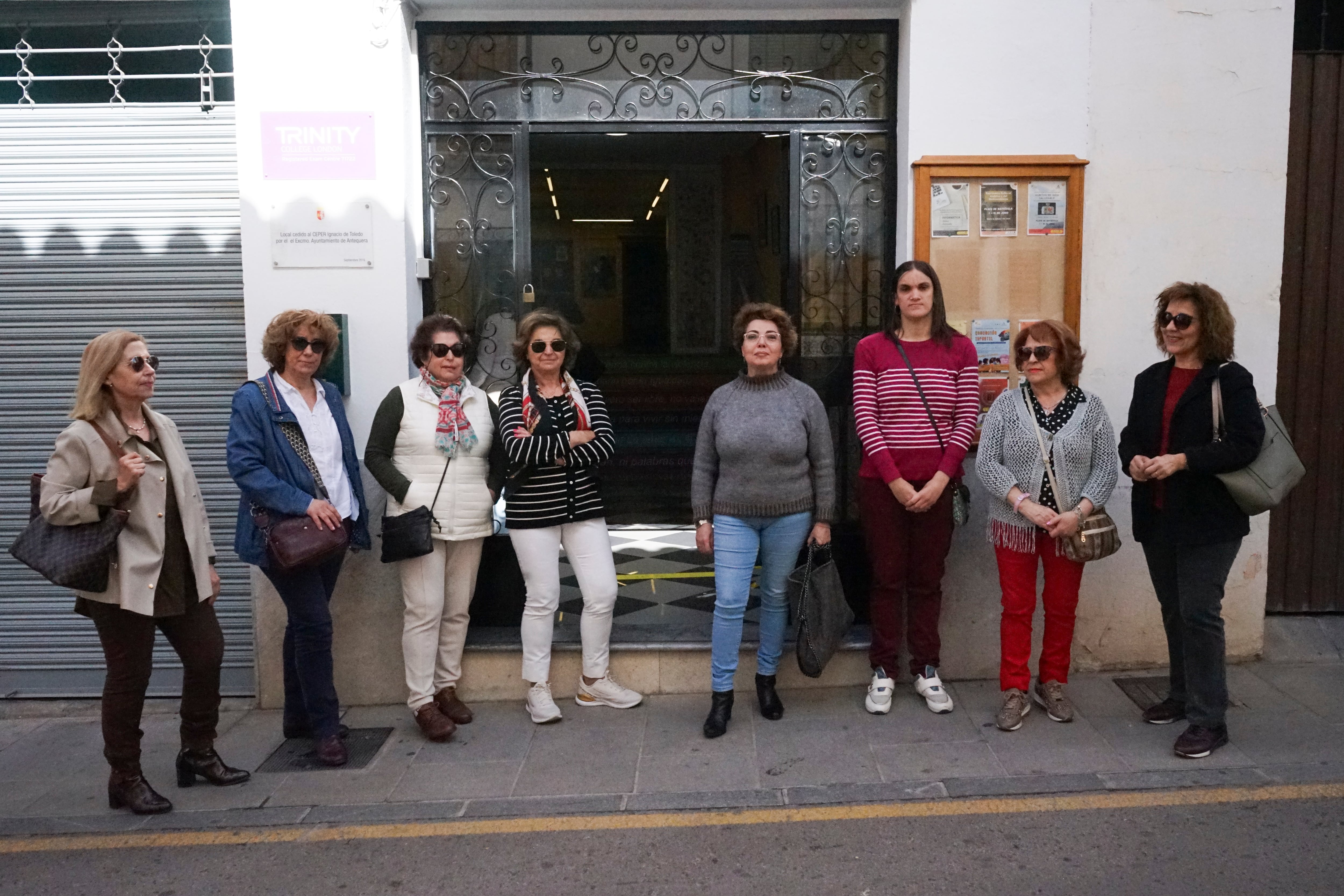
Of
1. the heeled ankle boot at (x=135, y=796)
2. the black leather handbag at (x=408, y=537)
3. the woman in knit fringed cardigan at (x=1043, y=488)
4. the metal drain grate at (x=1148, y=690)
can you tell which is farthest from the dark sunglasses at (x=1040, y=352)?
the heeled ankle boot at (x=135, y=796)

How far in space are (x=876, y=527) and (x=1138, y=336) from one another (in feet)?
5.58

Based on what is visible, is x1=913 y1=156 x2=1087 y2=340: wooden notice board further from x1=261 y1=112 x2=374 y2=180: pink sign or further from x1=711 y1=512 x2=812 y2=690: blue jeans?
x1=261 y1=112 x2=374 y2=180: pink sign

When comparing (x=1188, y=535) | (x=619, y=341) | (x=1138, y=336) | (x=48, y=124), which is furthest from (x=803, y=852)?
(x=619, y=341)

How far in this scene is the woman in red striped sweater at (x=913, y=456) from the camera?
5.02 meters

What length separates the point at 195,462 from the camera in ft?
19.0

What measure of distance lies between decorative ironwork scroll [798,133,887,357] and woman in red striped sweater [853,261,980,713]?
2.30 ft

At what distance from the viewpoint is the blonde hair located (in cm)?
414

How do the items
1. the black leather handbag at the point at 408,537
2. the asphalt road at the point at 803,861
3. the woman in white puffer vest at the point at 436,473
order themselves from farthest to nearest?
the woman in white puffer vest at the point at 436,473 < the black leather handbag at the point at 408,537 < the asphalt road at the point at 803,861

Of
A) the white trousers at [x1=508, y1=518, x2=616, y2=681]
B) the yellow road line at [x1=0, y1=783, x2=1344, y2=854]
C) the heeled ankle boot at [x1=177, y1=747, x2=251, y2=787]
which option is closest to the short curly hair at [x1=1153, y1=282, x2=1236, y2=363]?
the yellow road line at [x1=0, y1=783, x2=1344, y2=854]

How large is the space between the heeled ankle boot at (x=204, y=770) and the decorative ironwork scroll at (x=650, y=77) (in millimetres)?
3309

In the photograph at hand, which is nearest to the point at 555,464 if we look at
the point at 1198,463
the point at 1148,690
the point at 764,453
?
the point at 764,453

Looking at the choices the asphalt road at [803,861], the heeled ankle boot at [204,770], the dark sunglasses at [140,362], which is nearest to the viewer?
the asphalt road at [803,861]

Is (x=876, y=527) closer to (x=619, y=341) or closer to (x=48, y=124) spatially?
(x=48, y=124)

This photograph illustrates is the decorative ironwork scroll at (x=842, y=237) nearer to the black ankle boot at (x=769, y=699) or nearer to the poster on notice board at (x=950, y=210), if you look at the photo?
the poster on notice board at (x=950, y=210)
